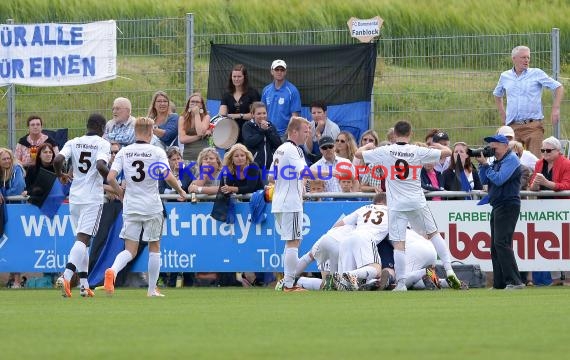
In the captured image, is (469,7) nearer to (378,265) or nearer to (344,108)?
(344,108)

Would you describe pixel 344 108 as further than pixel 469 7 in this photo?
No

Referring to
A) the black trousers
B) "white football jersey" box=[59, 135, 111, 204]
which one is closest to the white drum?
"white football jersey" box=[59, 135, 111, 204]

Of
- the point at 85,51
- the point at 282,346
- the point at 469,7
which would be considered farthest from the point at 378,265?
the point at 469,7

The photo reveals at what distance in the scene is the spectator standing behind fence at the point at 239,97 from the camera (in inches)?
901

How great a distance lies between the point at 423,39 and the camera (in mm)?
23688

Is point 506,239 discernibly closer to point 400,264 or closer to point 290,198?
point 400,264

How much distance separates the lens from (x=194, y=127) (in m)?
23.0

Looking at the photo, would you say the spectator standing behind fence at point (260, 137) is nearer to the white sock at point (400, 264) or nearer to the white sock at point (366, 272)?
the white sock at point (366, 272)

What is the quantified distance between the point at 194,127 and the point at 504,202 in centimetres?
568

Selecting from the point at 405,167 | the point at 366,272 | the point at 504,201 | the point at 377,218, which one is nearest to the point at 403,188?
the point at 405,167

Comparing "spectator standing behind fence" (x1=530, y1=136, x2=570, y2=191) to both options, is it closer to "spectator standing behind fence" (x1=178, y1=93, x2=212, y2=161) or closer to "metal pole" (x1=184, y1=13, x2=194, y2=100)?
"spectator standing behind fence" (x1=178, y1=93, x2=212, y2=161)

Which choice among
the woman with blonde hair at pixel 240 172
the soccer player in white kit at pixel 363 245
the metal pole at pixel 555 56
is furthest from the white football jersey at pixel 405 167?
the metal pole at pixel 555 56

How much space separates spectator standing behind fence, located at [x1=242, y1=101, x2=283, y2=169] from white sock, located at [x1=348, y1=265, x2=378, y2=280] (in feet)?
10.5

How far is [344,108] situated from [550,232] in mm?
4338
